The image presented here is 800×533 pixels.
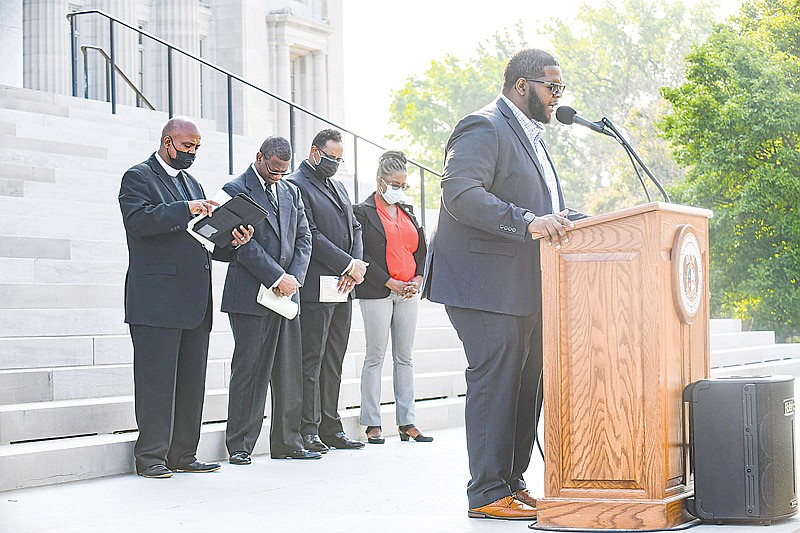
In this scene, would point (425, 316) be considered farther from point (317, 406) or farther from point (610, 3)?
point (610, 3)

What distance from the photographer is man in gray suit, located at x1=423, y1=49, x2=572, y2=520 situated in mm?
5539

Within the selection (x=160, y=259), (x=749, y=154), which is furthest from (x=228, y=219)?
(x=749, y=154)

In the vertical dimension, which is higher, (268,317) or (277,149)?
(277,149)

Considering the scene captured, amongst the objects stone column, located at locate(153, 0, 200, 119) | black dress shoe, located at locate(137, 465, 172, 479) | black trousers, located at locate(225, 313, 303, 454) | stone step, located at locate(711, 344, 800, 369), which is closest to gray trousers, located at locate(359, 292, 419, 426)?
black trousers, located at locate(225, 313, 303, 454)

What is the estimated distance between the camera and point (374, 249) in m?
9.34

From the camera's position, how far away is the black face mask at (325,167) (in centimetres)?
880

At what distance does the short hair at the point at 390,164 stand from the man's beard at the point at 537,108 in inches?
143

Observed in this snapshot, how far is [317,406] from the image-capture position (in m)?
8.59

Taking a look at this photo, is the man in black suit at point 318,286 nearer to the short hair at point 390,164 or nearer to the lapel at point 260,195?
the short hair at point 390,164

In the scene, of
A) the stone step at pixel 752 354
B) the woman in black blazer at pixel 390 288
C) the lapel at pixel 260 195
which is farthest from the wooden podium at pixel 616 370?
the stone step at pixel 752 354

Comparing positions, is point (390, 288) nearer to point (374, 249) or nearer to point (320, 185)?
point (374, 249)

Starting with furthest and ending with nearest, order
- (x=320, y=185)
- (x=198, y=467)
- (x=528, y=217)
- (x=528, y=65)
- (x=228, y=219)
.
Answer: (x=320, y=185) < (x=198, y=467) < (x=228, y=219) < (x=528, y=65) < (x=528, y=217)

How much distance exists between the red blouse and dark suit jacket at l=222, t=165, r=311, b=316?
39.1 inches

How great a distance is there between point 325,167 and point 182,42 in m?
19.0
